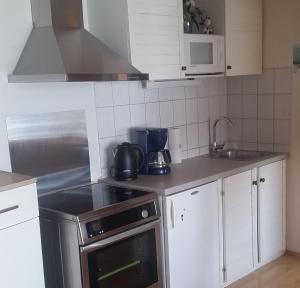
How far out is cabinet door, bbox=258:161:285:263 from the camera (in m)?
3.34

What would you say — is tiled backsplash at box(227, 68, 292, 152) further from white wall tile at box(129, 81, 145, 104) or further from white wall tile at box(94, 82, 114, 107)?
white wall tile at box(94, 82, 114, 107)

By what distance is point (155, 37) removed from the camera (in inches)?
109

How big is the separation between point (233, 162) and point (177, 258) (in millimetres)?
949

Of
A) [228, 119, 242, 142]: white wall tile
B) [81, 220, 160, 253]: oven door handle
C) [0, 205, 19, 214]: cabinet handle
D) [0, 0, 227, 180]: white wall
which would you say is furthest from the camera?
[228, 119, 242, 142]: white wall tile

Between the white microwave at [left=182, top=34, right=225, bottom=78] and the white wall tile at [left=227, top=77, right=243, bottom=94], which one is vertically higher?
the white microwave at [left=182, top=34, right=225, bottom=78]

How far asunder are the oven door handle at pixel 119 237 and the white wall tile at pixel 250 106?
1.63 metres

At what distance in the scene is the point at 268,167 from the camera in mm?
3355

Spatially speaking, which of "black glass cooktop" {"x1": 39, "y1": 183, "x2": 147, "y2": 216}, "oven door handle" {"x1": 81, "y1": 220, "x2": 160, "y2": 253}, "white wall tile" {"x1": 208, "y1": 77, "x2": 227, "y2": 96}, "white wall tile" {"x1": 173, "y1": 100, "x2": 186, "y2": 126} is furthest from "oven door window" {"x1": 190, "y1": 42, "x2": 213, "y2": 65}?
"oven door handle" {"x1": 81, "y1": 220, "x2": 160, "y2": 253}

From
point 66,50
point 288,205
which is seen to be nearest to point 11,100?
point 66,50

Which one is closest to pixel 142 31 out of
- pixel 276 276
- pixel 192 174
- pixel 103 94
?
pixel 103 94

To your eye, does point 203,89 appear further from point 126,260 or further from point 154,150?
point 126,260

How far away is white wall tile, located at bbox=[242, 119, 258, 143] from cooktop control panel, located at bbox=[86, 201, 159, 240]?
156cm

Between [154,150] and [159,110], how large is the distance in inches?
16.2

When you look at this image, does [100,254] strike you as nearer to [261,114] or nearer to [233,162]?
[233,162]
